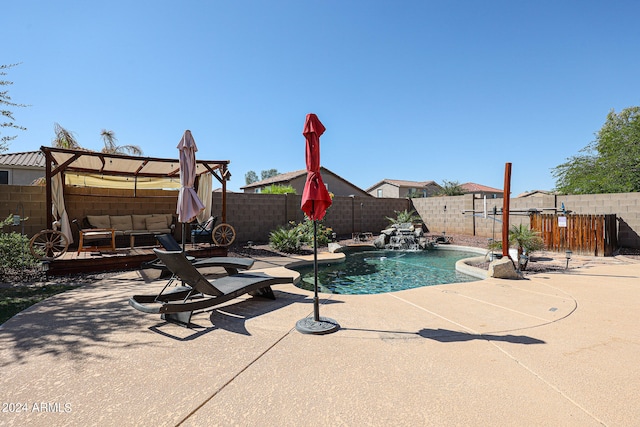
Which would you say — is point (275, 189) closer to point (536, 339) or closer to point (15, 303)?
point (15, 303)

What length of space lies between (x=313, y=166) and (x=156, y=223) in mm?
8275

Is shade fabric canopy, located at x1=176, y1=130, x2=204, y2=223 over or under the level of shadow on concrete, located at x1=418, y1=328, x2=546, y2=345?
over

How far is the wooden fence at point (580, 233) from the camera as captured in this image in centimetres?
902

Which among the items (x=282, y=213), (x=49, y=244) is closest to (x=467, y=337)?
(x=49, y=244)

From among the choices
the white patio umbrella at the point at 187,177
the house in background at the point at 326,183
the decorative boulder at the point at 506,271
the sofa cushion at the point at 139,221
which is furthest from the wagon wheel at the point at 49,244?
the house in background at the point at 326,183

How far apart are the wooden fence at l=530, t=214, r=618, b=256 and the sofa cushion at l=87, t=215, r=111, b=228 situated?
13.2m

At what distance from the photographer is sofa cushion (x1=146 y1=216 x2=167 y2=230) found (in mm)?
9875

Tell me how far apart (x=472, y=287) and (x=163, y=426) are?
506 centimetres

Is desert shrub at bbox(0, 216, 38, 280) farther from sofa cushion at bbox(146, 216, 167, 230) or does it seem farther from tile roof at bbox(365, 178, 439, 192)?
tile roof at bbox(365, 178, 439, 192)

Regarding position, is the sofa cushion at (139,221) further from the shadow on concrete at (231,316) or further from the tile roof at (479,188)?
the tile roof at (479,188)

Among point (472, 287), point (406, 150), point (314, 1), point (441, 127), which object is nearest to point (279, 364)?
point (472, 287)

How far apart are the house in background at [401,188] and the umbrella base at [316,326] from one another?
117 ft

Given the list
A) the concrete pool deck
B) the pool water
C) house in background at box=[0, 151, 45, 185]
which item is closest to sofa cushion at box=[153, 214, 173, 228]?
the pool water

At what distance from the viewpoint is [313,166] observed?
3518mm
